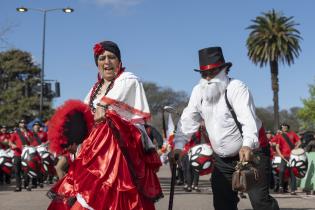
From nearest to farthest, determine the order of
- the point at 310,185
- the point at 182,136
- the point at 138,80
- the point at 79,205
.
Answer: the point at 79,205 → the point at 138,80 → the point at 182,136 → the point at 310,185

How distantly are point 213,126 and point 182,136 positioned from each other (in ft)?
1.47

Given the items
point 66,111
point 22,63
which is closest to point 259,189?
point 66,111

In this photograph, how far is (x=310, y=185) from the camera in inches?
586

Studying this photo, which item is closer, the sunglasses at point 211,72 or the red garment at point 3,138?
the sunglasses at point 211,72

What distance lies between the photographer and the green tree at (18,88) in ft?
138

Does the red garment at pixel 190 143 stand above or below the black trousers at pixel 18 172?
above

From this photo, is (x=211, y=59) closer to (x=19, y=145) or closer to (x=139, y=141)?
(x=139, y=141)

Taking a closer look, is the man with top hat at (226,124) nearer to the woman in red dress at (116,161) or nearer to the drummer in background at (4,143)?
the woman in red dress at (116,161)

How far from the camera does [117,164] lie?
464 cm

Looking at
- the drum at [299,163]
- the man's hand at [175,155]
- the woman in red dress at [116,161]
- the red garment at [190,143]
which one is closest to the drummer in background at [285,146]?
the drum at [299,163]

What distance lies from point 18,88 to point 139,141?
131ft

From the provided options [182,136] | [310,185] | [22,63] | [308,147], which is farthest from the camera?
[22,63]

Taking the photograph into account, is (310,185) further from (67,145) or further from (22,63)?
(22,63)

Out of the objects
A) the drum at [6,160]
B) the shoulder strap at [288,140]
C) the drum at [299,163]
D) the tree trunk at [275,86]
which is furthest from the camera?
the tree trunk at [275,86]
